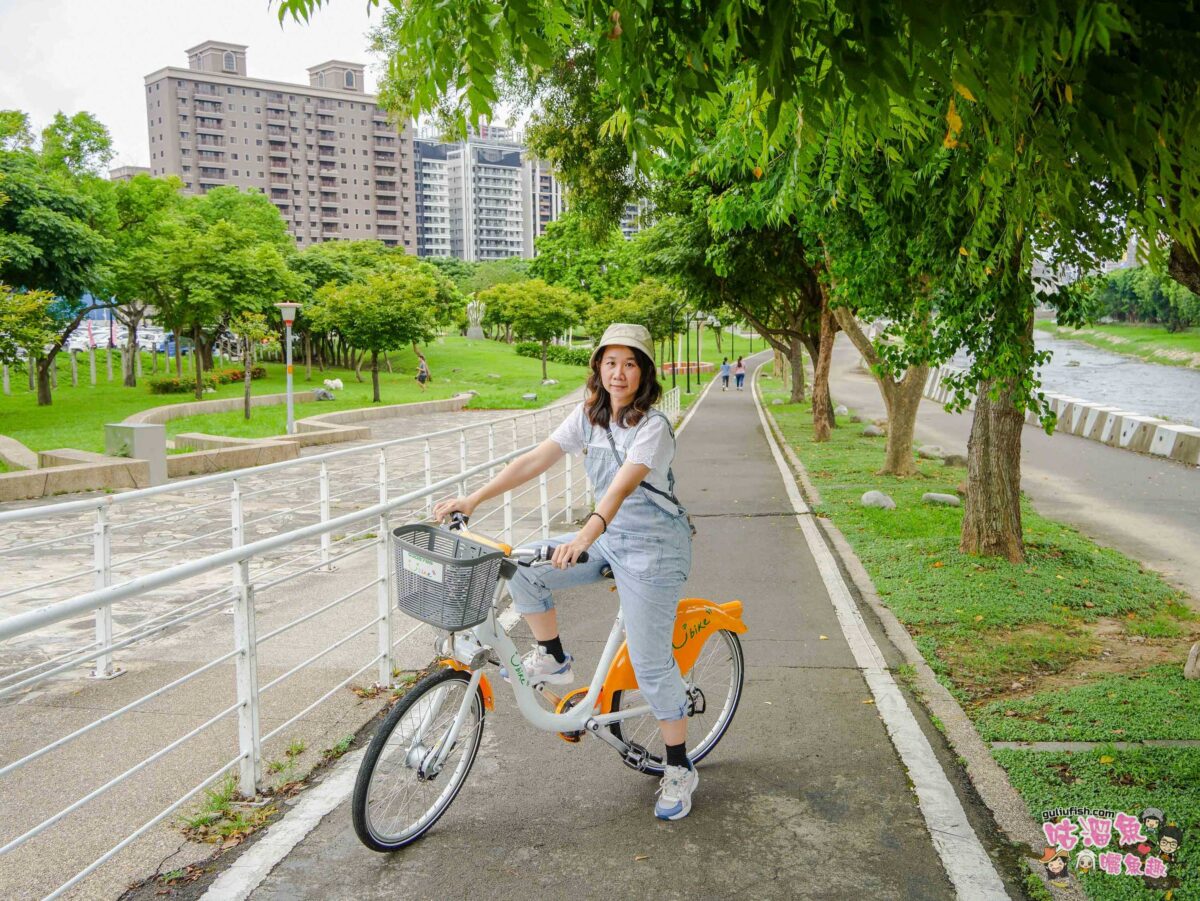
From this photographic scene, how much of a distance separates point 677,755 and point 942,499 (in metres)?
10.0

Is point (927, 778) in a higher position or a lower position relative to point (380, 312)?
lower

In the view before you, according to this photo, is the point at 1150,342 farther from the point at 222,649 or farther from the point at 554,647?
the point at 554,647

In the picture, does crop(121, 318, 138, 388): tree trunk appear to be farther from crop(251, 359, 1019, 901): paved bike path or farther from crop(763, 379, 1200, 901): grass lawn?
crop(251, 359, 1019, 901): paved bike path

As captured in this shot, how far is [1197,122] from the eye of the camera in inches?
121

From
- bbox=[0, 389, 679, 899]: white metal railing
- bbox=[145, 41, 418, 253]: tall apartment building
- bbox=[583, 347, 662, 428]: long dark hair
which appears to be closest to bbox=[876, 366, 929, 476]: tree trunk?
bbox=[0, 389, 679, 899]: white metal railing

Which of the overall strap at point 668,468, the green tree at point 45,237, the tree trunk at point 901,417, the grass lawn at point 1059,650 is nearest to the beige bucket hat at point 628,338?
the overall strap at point 668,468

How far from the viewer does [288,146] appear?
139 metres

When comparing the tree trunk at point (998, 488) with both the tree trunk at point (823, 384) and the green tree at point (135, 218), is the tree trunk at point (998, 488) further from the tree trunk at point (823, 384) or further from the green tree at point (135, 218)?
the green tree at point (135, 218)

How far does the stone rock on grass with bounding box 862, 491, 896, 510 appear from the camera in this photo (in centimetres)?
1289

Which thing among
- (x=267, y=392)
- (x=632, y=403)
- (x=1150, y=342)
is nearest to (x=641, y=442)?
(x=632, y=403)

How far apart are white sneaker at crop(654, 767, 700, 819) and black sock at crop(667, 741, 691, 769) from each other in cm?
2

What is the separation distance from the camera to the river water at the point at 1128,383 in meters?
42.9

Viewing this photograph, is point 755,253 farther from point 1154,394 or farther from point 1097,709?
point 1154,394

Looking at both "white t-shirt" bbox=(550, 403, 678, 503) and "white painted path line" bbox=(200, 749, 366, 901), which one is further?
"white t-shirt" bbox=(550, 403, 678, 503)
